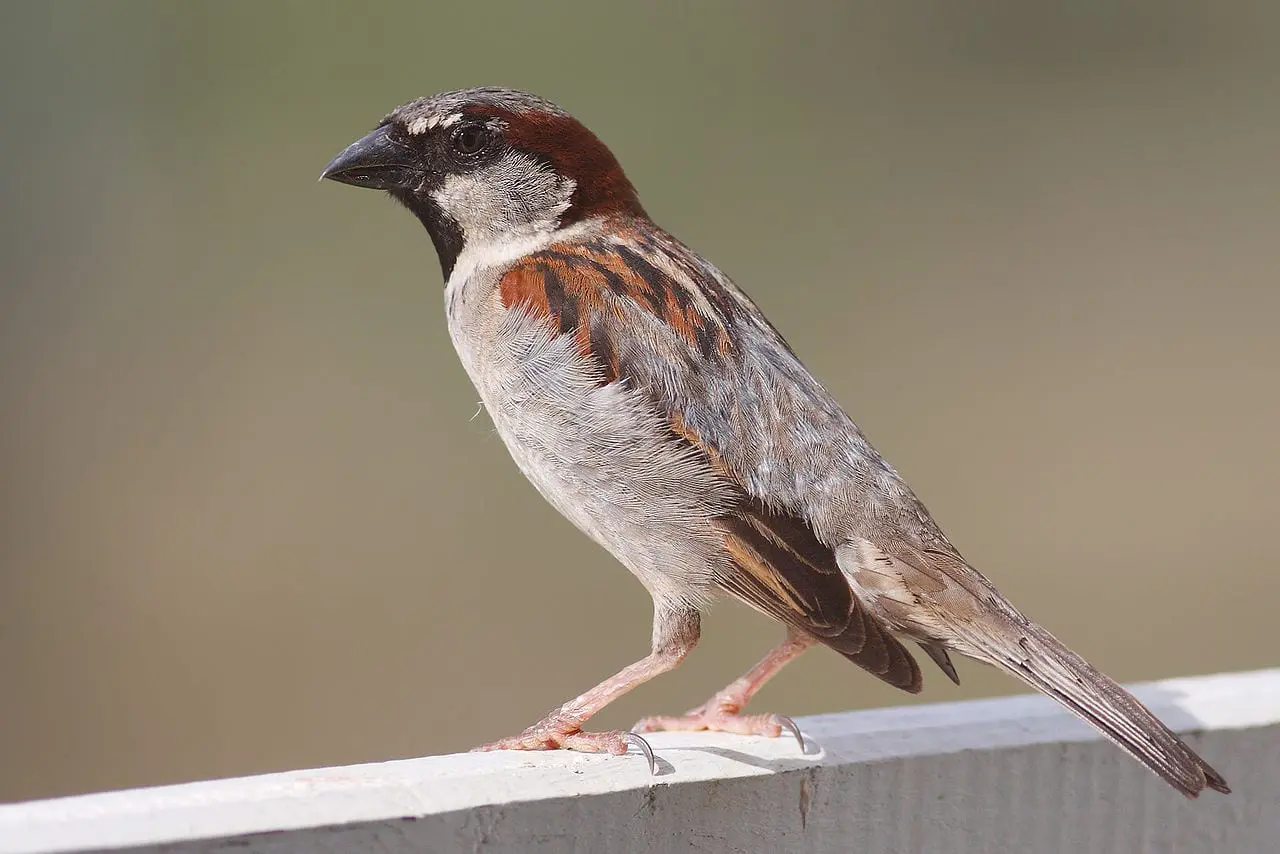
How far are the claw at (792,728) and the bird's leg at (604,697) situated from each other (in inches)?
8.9

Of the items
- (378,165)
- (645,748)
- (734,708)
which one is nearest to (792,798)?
(645,748)

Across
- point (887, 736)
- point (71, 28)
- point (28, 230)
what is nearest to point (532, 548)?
point (28, 230)

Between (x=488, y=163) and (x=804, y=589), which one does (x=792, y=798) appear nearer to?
(x=804, y=589)

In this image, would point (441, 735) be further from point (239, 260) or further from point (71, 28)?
point (71, 28)

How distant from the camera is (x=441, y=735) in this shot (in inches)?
196

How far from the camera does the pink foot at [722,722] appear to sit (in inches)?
82.9

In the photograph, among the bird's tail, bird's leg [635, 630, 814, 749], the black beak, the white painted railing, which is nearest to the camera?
the white painted railing

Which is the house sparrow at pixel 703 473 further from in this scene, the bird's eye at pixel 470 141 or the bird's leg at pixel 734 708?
the bird's eye at pixel 470 141

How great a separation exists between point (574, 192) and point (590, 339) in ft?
1.30

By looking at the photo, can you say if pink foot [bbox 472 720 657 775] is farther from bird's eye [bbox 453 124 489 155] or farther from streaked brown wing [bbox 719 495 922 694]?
bird's eye [bbox 453 124 489 155]

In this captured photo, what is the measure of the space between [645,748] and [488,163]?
43.1 inches

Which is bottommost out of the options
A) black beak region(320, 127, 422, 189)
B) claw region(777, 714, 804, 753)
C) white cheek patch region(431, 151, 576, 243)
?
claw region(777, 714, 804, 753)

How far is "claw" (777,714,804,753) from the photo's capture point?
1.91 metres

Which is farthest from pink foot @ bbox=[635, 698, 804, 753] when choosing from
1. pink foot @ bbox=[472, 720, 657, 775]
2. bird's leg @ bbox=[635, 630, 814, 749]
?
pink foot @ bbox=[472, 720, 657, 775]
